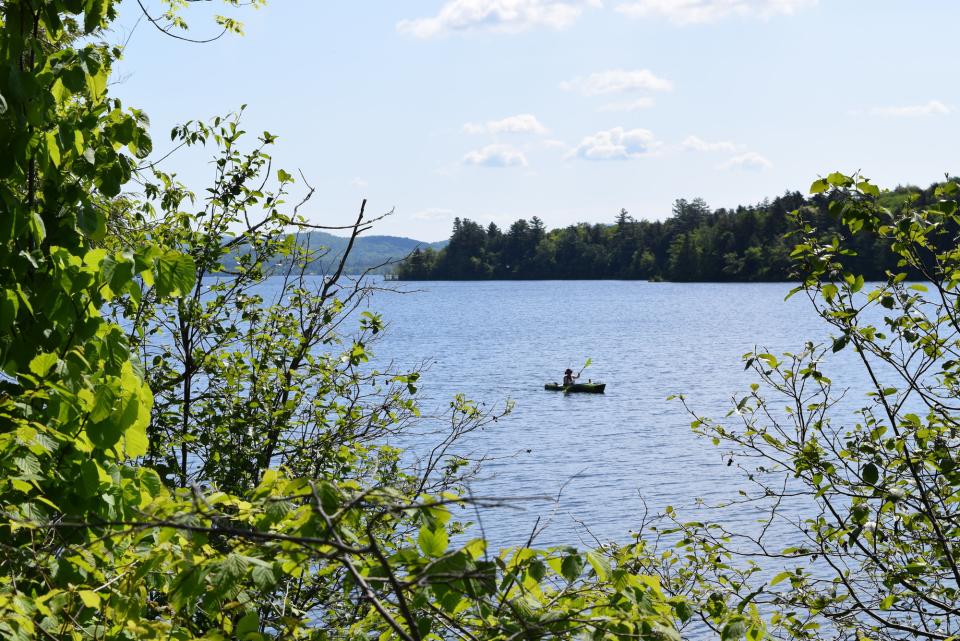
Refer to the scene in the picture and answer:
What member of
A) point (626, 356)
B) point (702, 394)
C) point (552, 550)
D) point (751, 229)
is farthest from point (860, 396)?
point (751, 229)

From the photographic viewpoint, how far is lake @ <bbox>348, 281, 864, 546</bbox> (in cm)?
2336

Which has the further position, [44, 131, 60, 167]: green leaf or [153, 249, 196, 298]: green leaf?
[44, 131, 60, 167]: green leaf

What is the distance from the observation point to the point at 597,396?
4600 centimetres

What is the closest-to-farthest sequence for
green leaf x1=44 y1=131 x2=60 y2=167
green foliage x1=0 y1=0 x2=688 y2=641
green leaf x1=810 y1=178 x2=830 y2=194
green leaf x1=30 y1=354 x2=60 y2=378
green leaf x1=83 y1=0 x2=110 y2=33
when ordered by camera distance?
green foliage x1=0 y1=0 x2=688 y2=641, green leaf x1=30 y1=354 x2=60 y2=378, green leaf x1=44 y1=131 x2=60 y2=167, green leaf x1=83 y1=0 x2=110 y2=33, green leaf x1=810 y1=178 x2=830 y2=194

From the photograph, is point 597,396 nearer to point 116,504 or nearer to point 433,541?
point 116,504

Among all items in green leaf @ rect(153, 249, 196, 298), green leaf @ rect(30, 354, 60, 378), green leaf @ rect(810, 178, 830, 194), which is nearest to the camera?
green leaf @ rect(30, 354, 60, 378)

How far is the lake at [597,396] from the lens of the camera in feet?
76.6

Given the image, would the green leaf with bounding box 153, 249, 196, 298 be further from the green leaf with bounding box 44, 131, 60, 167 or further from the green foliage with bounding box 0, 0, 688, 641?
the green leaf with bounding box 44, 131, 60, 167

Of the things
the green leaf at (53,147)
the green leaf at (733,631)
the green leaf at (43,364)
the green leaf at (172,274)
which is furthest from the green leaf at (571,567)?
the green leaf at (53,147)

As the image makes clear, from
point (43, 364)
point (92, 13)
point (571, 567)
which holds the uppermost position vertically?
point (92, 13)

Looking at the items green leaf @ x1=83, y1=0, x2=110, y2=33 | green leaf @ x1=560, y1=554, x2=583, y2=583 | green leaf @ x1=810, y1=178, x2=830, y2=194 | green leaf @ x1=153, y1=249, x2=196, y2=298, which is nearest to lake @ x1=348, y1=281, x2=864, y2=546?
green leaf @ x1=560, y1=554, x2=583, y2=583

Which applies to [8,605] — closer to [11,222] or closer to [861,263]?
[11,222]

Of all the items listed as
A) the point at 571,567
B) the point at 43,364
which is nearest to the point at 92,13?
the point at 43,364

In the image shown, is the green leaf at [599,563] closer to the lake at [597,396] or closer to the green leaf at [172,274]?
the lake at [597,396]
